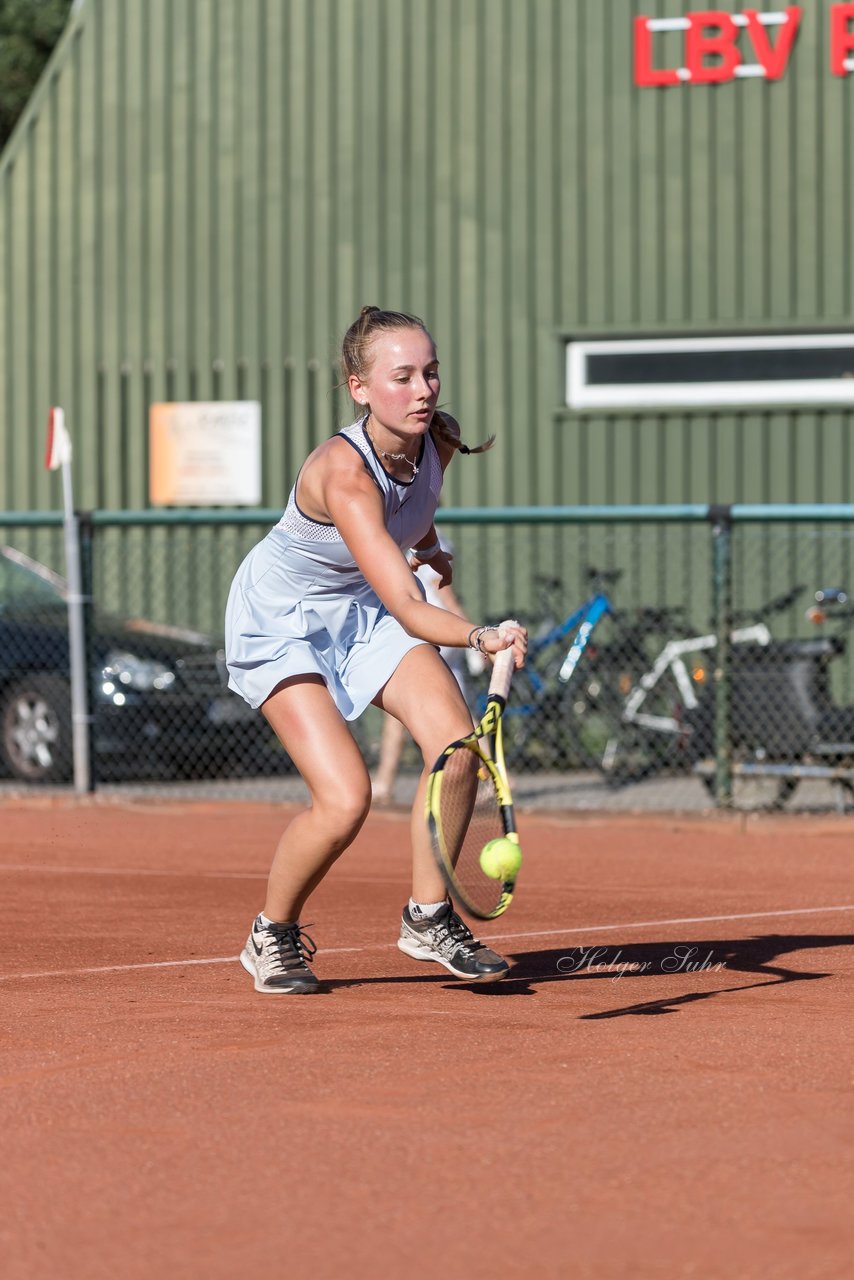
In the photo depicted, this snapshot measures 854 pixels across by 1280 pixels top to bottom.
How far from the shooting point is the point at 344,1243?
12.5ft

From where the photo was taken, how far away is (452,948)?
646 cm

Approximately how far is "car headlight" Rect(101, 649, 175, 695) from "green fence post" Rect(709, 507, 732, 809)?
3.79 metres

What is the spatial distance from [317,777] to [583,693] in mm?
7966

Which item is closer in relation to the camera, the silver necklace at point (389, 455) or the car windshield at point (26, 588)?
the silver necklace at point (389, 455)

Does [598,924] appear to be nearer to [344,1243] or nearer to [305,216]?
[344,1243]

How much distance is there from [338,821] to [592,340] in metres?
12.0

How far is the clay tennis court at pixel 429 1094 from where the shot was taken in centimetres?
384

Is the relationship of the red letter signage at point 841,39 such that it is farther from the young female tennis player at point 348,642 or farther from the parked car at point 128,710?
the young female tennis player at point 348,642

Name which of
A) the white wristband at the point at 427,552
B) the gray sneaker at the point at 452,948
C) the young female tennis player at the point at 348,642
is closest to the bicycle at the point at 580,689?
the white wristband at the point at 427,552

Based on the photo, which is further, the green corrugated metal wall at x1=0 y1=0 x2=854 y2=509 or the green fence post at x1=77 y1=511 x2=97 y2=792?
the green corrugated metal wall at x1=0 y1=0 x2=854 y2=509

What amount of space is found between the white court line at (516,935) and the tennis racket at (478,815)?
4.69 ft

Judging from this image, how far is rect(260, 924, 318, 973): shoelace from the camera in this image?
21.0 feet

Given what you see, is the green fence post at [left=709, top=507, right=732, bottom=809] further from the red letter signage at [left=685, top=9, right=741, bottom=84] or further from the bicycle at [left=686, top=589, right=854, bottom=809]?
the red letter signage at [left=685, top=9, right=741, bottom=84]

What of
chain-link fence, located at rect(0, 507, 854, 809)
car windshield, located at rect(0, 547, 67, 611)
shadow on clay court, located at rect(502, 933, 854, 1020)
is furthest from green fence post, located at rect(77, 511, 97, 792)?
shadow on clay court, located at rect(502, 933, 854, 1020)
